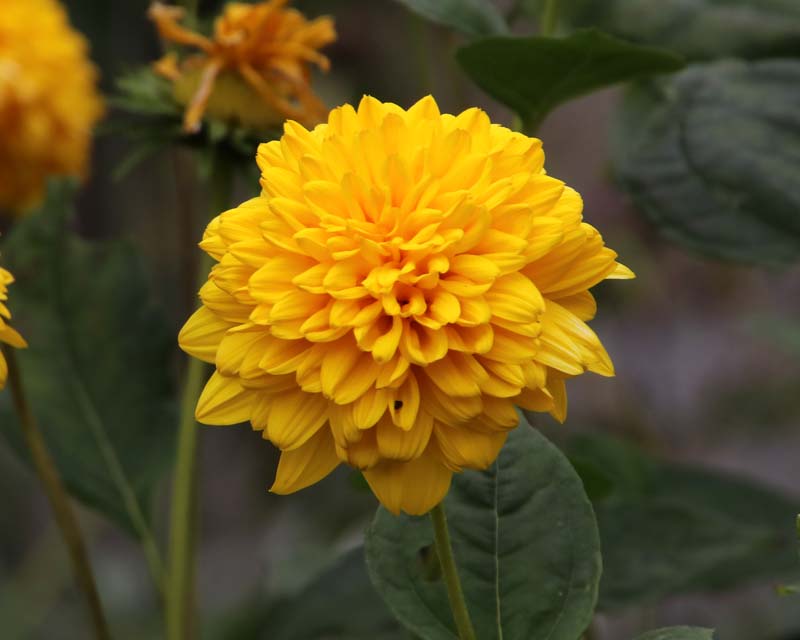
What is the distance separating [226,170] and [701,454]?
1048 mm

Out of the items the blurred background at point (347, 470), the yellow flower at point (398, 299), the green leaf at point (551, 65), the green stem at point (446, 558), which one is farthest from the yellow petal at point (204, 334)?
the blurred background at point (347, 470)

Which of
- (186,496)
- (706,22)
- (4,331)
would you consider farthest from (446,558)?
(706,22)

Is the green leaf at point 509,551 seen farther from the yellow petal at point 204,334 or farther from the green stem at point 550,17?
the green stem at point 550,17

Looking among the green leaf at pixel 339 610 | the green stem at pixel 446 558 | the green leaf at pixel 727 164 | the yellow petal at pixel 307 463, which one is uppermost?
the yellow petal at pixel 307 463

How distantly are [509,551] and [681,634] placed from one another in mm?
97

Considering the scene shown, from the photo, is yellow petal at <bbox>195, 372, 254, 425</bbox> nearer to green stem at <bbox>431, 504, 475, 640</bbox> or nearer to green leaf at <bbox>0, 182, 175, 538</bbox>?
green stem at <bbox>431, 504, 475, 640</bbox>

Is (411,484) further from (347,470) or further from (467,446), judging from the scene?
(347,470)

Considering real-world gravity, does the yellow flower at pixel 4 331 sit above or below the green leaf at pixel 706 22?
above

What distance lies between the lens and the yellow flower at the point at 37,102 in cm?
97

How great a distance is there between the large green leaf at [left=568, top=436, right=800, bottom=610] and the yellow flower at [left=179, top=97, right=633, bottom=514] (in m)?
0.32

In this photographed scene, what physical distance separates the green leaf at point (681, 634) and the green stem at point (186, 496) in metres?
0.32

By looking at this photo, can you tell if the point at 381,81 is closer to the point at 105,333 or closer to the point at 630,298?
the point at 630,298

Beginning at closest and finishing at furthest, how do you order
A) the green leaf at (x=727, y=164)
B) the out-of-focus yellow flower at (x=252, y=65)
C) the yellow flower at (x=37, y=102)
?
the out-of-focus yellow flower at (x=252, y=65)
the green leaf at (x=727, y=164)
the yellow flower at (x=37, y=102)

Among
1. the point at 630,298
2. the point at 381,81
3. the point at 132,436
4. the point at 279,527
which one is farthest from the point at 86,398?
the point at 381,81
